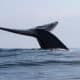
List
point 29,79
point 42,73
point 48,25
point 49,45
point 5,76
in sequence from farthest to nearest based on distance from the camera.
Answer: point 49,45 → point 48,25 → point 42,73 → point 5,76 → point 29,79

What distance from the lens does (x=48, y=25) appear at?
160ft

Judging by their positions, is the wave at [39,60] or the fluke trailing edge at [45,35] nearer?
the wave at [39,60]

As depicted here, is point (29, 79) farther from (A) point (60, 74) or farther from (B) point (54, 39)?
(B) point (54, 39)

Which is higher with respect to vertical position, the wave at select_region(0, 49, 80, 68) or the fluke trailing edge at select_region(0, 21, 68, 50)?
the wave at select_region(0, 49, 80, 68)

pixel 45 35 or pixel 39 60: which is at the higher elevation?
pixel 39 60

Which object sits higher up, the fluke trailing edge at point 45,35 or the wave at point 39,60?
the wave at point 39,60

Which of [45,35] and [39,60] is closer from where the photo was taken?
[39,60]

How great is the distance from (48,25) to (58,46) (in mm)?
3722

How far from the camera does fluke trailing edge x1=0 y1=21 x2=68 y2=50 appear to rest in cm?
Answer: 4857

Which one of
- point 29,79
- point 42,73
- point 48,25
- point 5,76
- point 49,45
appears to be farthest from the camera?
point 49,45

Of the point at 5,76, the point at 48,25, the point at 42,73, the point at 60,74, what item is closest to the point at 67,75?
the point at 60,74

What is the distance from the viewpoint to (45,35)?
167 feet

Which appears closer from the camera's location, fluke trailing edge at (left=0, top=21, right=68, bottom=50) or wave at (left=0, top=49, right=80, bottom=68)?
wave at (left=0, top=49, right=80, bottom=68)

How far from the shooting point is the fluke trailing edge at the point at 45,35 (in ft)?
159
